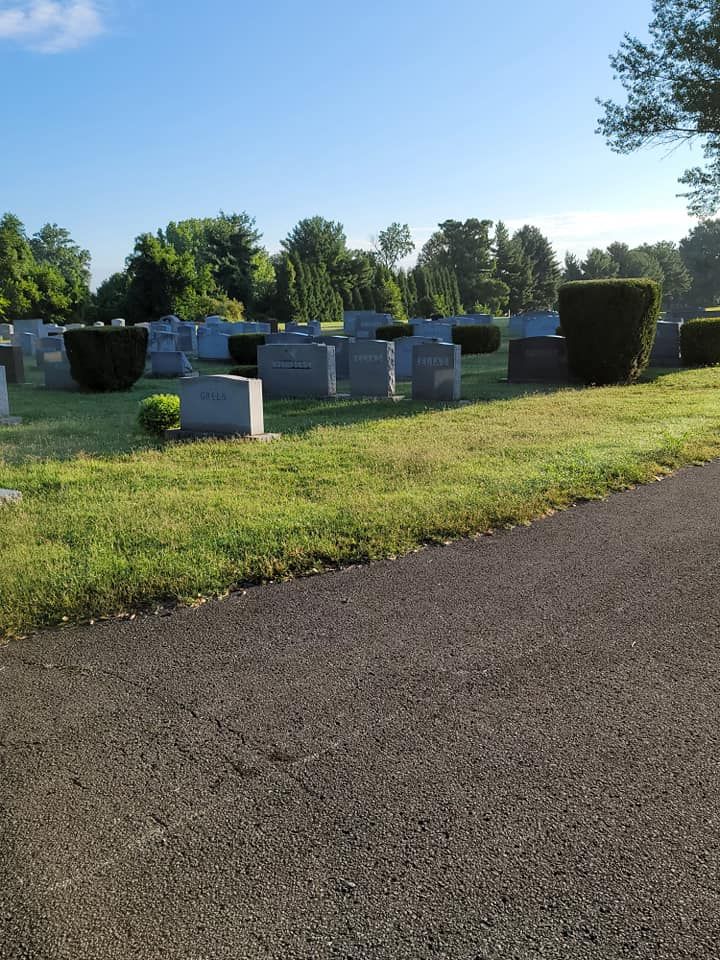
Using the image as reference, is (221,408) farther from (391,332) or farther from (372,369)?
(391,332)

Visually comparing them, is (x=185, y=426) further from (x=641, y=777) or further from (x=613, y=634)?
(x=641, y=777)

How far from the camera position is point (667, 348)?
754 inches

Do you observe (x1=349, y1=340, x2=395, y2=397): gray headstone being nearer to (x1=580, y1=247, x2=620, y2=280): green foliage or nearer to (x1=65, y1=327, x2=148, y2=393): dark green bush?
(x1=65, y1=327, x2=148, y2=393): dark green bush

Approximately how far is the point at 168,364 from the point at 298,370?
7.53 m

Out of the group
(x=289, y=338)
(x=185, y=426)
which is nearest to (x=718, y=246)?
(x=289, y=338)

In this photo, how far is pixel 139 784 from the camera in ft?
8.79

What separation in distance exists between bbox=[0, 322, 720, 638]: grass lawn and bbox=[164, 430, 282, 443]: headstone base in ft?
0.98

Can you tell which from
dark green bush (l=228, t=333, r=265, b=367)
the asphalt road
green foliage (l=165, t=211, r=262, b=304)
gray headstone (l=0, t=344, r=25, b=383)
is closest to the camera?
the asphalt road

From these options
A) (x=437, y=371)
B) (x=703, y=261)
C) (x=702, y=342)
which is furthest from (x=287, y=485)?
(x=703, y=261)

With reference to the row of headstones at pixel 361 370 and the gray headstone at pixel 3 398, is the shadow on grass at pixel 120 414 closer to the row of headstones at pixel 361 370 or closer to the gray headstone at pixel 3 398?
the gray headstone at pixel 3 398

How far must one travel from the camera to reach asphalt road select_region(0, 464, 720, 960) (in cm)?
207

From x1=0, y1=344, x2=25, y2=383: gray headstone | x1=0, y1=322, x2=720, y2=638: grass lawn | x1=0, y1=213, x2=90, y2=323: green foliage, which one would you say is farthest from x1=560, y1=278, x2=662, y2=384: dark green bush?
x1=0, y1=213, x2=90, y2=323: green foliage

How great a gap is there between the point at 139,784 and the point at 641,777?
71.2 inches

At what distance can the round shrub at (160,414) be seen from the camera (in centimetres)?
991
